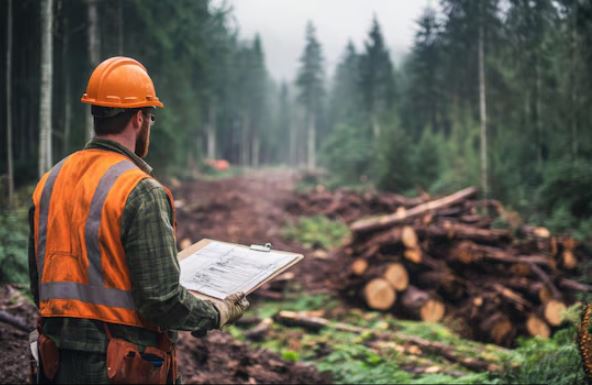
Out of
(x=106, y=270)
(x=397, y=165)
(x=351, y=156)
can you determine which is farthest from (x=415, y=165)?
(x=106, y=270)

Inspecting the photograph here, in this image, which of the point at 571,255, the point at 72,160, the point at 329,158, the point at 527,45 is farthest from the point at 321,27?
the point at 72,160

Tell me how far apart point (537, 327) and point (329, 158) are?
1203 inches

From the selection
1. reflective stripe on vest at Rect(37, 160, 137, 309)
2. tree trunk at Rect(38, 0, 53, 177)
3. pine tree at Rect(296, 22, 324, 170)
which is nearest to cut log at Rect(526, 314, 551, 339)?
reflective stripe on vest at Rect(37, 160, 137, 309)

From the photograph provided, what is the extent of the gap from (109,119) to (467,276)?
796cm

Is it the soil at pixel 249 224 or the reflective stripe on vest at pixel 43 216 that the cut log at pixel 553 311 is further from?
the reflective stripe on vest at pixel 43 216

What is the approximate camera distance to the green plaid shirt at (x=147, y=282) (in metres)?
2.01

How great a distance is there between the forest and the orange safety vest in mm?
3632

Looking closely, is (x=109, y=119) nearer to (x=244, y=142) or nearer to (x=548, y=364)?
(x=548, y=364)

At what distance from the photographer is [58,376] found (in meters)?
2.12

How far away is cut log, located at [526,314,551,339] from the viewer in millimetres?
7277

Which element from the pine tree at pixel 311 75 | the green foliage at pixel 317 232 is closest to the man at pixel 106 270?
the green foliage at pixel 317 232

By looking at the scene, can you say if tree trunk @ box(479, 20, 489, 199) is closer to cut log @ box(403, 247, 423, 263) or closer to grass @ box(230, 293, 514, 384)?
cut log @ box(403, 247, 423, 263)

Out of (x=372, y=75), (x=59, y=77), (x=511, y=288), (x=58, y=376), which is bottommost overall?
(x=511, y=288)

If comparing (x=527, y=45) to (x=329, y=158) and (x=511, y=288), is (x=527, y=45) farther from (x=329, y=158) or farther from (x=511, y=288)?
(x=329, y=158)
